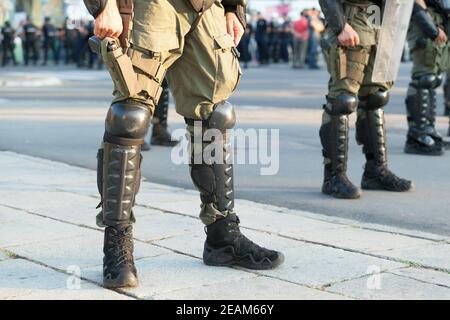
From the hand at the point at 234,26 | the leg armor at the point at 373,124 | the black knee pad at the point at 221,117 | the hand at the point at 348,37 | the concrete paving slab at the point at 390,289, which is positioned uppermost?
the hand at the point at 234,26

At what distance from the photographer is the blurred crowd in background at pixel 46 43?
1137 inches

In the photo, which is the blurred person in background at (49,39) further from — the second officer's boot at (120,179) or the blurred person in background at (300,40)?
the second officer's boot at (120,179)

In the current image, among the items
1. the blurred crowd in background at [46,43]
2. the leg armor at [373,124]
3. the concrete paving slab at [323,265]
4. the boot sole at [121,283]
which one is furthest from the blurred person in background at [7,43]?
the boot sole at [121,283]

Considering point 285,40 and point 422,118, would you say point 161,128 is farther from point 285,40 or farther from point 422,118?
point 285,40

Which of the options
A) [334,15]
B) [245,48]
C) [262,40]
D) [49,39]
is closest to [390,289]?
[334,15]

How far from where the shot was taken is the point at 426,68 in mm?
7348

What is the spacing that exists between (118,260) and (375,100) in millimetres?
2795

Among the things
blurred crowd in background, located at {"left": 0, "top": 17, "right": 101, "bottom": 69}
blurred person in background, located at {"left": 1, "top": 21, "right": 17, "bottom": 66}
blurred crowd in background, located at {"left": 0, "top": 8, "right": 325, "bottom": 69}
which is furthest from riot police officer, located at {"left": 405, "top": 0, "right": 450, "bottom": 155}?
blurred person in background, located at {"left": 1, "top": 21, "right": 17, "bottom": 66}

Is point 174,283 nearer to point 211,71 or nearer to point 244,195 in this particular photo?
point 211,71

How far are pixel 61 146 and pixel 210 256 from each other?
465cm

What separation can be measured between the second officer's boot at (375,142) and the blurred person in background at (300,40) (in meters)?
20.0

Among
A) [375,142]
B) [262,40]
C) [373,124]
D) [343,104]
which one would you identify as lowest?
[262,40]
